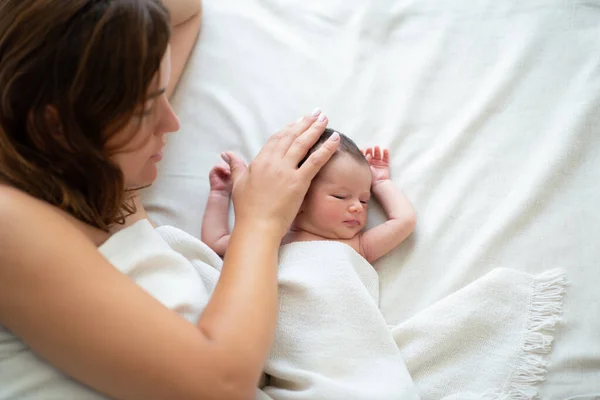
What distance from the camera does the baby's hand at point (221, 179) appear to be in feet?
4.48

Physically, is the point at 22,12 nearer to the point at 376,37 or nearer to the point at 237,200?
the point at 237,200

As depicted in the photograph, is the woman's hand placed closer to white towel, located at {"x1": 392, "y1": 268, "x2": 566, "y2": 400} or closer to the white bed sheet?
the white bed sheet

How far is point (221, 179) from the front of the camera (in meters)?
1.38

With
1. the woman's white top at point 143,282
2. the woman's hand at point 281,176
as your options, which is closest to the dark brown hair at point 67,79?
the woman's white top at point 143,282

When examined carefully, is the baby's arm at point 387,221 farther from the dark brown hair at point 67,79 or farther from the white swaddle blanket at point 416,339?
the dark brown hair at point 67,79

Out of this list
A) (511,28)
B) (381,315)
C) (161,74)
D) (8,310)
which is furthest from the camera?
(511,28)

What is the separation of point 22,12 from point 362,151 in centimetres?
74

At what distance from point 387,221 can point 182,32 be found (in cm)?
70

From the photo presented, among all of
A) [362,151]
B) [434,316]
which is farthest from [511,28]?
[434,316]

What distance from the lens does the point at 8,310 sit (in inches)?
33.1

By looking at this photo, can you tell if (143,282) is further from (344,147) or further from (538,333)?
(538,333)

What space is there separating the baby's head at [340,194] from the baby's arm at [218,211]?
7.0 inches

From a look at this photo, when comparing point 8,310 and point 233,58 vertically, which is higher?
point 233,58

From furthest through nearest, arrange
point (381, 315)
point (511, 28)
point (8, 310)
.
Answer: point (511, 28) → point (381, 315) → point (8, 310)
